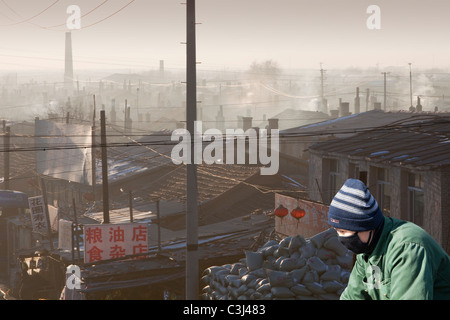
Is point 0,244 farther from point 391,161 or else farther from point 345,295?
point 345,295

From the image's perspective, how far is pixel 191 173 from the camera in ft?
63.0

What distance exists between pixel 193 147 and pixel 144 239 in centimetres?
1008

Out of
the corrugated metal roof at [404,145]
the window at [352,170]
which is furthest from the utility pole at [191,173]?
the window at [352,170]

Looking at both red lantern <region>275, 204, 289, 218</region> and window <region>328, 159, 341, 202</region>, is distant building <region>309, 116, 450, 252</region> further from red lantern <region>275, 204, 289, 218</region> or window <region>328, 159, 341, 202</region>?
red lantern <region>275, 204, 289, 218</region>

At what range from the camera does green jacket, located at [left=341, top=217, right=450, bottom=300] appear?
106 inches

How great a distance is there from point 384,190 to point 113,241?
11562 mm

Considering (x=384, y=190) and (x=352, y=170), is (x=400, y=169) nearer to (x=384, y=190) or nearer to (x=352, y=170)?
(x=384, y=190)

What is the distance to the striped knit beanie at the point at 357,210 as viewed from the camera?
2.91 m

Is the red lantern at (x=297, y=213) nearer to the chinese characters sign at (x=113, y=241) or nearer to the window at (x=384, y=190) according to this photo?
the window at (x=384, y=190)

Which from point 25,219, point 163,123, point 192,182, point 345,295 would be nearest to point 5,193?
point 25,219

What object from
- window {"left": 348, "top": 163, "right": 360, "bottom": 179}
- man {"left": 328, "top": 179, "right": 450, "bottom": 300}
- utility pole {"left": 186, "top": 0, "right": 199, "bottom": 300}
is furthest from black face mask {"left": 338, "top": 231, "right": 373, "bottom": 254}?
window {"left": 348, "top": 163, "right": 360, "bottom": 179}

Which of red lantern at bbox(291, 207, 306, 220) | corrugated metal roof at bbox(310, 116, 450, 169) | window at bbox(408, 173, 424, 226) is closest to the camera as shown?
corrugated metal roof at bbox(310, 116, 450, 169)

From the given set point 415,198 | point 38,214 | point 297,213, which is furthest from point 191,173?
point 38,214

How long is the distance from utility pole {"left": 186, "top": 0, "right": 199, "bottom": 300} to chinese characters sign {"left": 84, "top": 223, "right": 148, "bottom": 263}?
8372 millimetres
